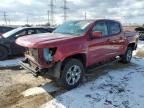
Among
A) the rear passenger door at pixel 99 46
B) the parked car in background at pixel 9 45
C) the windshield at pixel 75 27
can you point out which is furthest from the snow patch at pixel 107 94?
the parked car in background at pixel 9 45

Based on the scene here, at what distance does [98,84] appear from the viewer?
Result: 6.31 m

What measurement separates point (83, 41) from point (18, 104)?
2351 mm

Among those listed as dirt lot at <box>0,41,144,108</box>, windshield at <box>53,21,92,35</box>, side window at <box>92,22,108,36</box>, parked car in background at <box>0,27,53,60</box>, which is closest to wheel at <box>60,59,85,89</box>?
dirt lot at <box>0,41,144,108</box>

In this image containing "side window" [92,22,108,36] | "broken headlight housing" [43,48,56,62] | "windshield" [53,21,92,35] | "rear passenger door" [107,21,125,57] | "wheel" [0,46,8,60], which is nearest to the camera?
"broken headlight housing" [43,48,56,62]

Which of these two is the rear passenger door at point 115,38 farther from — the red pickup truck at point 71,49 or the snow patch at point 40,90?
the snow patch at point 40,90

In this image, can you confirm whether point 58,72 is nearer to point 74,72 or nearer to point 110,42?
point 74,72

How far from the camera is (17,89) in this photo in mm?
6047

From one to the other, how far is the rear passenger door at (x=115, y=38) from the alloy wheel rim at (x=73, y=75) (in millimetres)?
2037

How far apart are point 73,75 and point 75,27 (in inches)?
64.7

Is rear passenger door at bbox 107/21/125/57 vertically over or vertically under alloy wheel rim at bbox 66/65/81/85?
over

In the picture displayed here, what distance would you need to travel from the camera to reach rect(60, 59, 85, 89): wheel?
221 inches

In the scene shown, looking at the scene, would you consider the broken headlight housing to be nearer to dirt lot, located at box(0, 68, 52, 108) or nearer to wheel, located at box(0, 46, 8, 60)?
dirt lot, located at box(0, 68, 52, 108)

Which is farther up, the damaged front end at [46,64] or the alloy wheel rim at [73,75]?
the damaged front end at [46,64]

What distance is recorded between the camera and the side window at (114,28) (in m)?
7.79
